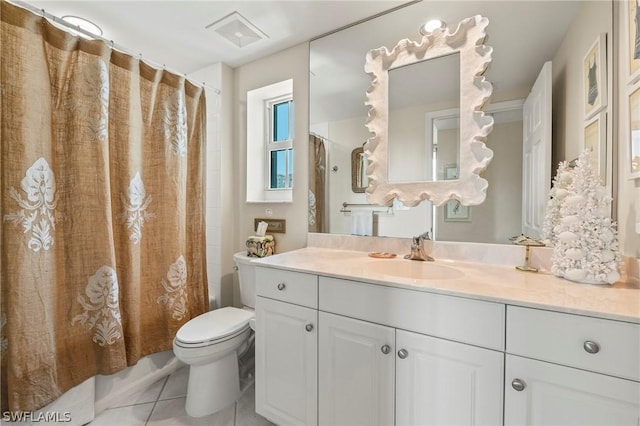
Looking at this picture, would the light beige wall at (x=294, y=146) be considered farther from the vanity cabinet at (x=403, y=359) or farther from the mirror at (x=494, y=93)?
the vanity cabinet at (x=403, y=359)

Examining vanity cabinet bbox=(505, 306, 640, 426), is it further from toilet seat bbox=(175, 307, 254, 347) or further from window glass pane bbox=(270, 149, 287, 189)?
window glass pane bbox=(270, 149, 287, 189)

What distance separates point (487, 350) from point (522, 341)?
0.10 meters

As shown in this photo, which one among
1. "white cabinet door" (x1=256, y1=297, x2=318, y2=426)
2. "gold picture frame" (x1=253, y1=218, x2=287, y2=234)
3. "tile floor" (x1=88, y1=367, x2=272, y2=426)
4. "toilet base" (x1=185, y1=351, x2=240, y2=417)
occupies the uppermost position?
"gold picture frame" (x1=253, y1=218, x2=287, y2=234)

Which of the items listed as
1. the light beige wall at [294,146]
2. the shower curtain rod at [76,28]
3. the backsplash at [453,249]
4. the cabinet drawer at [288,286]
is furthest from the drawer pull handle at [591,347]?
the shower curtain rod at [76,28]

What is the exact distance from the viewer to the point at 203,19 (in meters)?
1.62

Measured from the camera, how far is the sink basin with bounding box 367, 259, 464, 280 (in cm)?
124

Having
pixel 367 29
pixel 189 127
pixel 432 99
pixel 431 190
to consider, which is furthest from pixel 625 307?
pixel 189 127

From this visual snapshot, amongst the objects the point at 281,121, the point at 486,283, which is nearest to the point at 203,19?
the point at 281,121

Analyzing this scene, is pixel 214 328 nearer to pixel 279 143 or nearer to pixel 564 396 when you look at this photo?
pixel 279 143

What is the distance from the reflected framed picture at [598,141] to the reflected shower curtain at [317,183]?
1.25 metres

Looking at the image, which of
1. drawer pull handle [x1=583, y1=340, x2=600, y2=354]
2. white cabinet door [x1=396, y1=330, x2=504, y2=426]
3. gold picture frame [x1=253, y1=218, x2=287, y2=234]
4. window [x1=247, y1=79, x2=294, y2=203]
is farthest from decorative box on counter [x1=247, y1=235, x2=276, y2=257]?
drawer pull handle [x1=583, y1=340, x2=600, y2=354]

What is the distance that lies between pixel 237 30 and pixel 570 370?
7.14 ft

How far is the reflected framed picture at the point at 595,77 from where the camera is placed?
105cm

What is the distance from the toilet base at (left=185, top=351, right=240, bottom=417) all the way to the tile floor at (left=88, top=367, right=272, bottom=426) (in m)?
0.03
